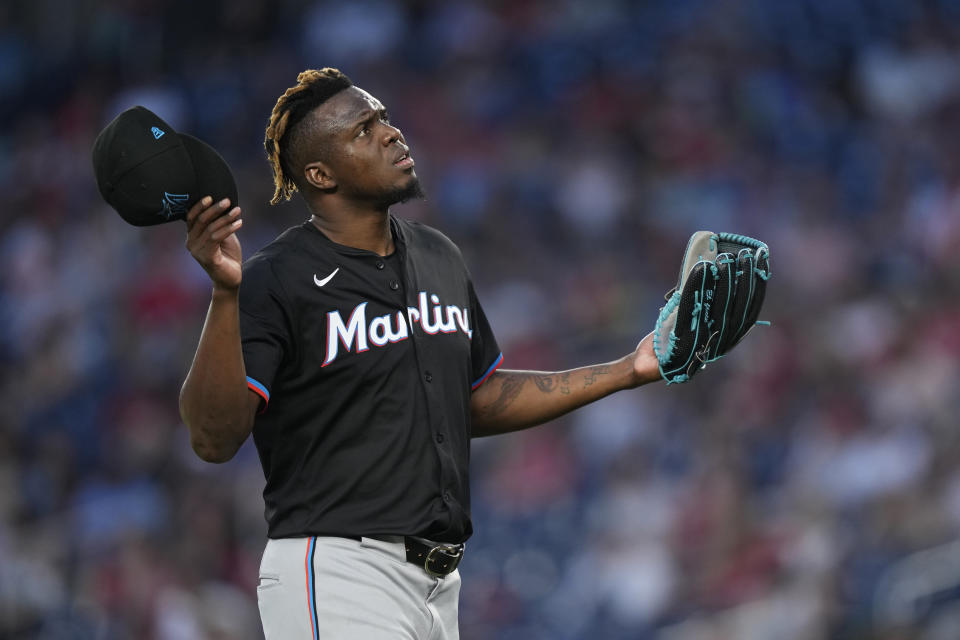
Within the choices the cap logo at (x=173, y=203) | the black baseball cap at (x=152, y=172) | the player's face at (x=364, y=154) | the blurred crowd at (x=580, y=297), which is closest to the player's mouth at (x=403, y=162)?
the player's face at (x=364, y=154)

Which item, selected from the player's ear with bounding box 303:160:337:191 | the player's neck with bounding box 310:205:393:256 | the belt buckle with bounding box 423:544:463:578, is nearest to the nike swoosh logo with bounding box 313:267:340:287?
the player's neck with bounding box 310:205:393:256

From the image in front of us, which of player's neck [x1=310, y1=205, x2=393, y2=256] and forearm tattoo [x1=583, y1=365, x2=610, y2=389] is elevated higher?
player's neck [x1=310, y1=205, x2=393, y2=256]

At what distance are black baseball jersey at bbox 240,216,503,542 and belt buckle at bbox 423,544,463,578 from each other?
0.03 m

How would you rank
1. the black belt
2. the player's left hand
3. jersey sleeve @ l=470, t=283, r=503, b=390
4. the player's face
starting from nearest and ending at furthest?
1. the black belt
2. the player's face
3. the player's left hand
4. jersey sleeve @ l=470, t=283, r=503, b=390

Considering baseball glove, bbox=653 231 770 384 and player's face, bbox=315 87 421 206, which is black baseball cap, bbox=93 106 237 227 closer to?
player's face, bbox=315 87 421 206

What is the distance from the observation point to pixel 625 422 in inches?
308

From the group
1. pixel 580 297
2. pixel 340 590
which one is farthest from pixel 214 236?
pixel 580 297

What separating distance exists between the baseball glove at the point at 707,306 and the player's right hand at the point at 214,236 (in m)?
1.09

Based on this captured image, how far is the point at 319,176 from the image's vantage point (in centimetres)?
314

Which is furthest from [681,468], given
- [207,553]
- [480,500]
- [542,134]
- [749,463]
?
[542,134]

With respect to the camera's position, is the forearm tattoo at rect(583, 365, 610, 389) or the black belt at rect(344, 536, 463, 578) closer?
the black belt at rect(344, 536, 463, 578)

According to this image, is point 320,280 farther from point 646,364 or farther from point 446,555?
point 646,364

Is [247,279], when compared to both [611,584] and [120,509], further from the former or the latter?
[120,509]

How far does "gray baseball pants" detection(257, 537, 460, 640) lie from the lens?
2840mm
